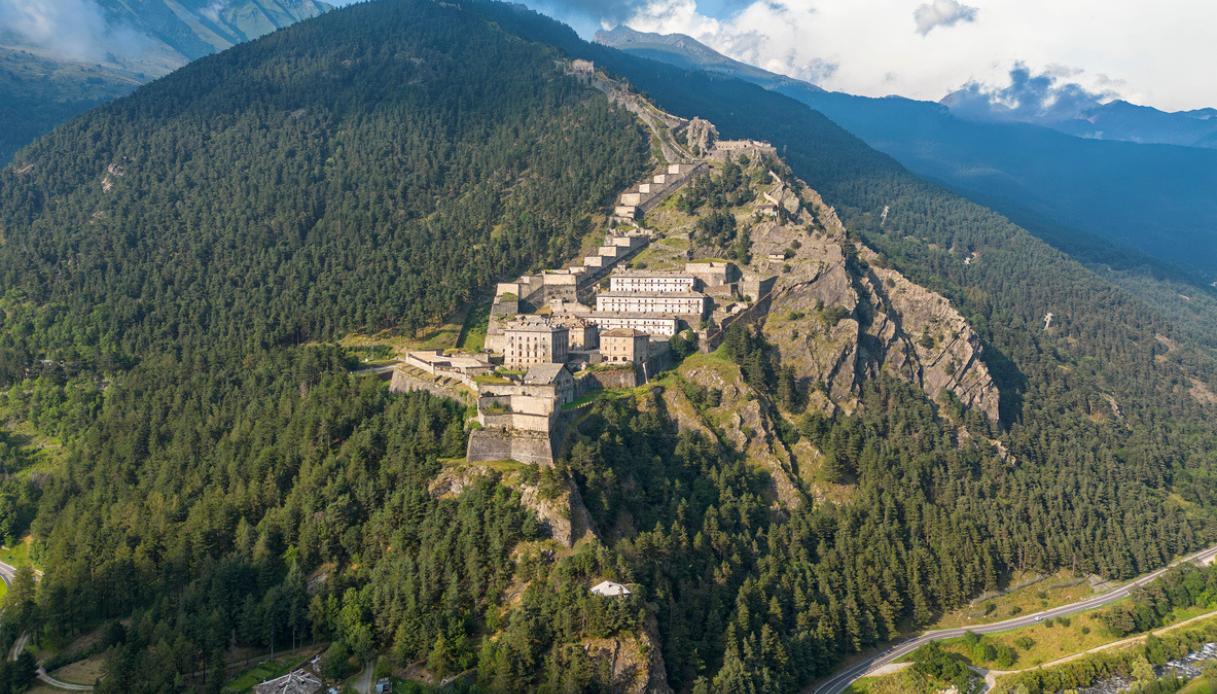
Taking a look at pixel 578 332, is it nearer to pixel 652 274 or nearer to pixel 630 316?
pixel 630 316

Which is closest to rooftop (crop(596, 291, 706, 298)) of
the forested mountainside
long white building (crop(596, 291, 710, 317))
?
long white building (crop(596, 291, 710, 317))

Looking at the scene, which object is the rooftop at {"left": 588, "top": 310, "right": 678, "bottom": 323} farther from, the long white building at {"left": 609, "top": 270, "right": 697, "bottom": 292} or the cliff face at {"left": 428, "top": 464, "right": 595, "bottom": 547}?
the cliff face at {"left": 428, "top": 464, "right": 595, "bottom": 547}

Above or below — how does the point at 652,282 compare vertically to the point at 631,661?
above

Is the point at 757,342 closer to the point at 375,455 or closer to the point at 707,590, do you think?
the point at 707,590

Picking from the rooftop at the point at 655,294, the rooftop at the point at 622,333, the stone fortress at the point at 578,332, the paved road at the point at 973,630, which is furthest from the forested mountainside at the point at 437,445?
the rooftop at the point at 655,294

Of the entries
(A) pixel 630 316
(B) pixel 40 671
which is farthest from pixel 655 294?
(B) pixel 40 671

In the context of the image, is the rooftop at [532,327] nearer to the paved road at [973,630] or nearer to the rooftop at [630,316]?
the rooftop at [630,316]

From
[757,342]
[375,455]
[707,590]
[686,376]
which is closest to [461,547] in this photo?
[375,455]
